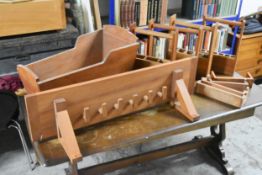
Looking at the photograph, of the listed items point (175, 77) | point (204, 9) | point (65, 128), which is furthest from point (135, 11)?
point (65, 128)

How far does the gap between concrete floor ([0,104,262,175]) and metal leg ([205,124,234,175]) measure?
50 mm

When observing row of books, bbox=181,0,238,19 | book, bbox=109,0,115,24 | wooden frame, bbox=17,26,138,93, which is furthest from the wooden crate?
row of books, bbox=181,0,238,19

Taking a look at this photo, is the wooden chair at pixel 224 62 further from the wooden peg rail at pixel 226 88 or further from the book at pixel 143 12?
the book at pixel 143 12

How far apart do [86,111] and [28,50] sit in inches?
35.5

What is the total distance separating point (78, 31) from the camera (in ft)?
6.50

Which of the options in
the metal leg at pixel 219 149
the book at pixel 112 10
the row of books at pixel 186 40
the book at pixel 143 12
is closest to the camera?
the metal leg at pixel 219 149

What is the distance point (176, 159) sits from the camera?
2.01 metres

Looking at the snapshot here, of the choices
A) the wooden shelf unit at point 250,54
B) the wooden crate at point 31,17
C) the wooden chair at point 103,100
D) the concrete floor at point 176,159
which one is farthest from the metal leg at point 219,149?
the wooden crate at point 31,17

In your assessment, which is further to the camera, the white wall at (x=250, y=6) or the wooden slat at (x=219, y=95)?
the white wall at (x=250, y=6)

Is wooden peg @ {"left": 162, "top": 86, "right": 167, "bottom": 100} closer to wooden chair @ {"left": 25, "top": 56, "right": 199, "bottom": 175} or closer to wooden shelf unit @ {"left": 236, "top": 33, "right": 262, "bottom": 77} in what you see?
wooden chair @ {"left": 25, "top": 56, "right": 199, "bottom": 175}

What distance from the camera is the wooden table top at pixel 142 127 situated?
1085mm

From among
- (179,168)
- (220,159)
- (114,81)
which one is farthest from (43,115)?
(220,159)

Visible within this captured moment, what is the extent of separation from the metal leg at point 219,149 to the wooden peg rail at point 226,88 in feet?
1.77

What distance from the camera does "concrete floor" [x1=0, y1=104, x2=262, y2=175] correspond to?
6.25 ft
